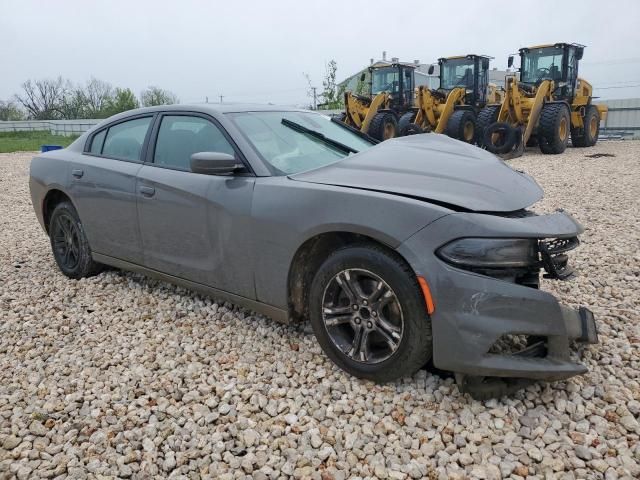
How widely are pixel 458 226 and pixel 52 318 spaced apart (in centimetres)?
300

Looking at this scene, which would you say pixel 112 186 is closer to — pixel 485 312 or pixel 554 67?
pixel 485 312

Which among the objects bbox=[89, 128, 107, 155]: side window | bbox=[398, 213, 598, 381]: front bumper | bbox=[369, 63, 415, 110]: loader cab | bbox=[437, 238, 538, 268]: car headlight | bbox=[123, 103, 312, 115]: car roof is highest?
bbox=[369, 63, 415, 110]: loader cab

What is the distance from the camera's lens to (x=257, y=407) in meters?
2.51

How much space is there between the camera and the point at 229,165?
9.26 feet

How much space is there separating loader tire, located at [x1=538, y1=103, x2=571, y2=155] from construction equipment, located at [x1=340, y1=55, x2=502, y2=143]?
6.38 feet

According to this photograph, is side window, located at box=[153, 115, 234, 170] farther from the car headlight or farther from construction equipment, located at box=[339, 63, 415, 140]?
construction equipment, located at box=[339, 63, 415, 140]

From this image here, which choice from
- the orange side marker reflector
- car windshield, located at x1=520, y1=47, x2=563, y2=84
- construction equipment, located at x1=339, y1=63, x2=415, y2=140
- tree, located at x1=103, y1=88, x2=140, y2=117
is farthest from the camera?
tree, located at x1=103, y1=88, x2=140, y2=117

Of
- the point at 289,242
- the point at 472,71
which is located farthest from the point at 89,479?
the point at 472,71

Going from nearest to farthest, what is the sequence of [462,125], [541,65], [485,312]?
[485,312] → [462,125] → [541,65]

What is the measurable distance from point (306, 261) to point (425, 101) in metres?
13.7

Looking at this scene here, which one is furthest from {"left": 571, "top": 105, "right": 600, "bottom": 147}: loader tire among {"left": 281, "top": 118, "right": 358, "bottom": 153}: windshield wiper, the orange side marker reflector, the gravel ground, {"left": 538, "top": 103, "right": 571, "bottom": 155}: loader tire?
the orange side marker reflector

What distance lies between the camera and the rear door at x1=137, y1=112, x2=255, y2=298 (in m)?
2.94

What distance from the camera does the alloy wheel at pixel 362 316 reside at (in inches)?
96.2

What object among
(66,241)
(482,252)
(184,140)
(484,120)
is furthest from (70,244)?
(484,120)
